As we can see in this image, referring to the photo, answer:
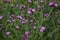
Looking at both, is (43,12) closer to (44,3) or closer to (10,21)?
(44,3)

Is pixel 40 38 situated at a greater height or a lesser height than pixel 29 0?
lesser

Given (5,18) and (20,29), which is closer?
(20,29)

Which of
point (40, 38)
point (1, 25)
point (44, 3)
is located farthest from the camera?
point (44, 3)

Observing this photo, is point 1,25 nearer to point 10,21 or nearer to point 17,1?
point 10,21

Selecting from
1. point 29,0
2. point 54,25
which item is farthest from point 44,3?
point 54,25

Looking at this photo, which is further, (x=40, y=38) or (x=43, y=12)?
(x=43, y=12)

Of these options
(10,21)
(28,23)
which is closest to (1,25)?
(10,21)

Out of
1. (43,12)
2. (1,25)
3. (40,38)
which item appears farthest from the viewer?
(43,12)

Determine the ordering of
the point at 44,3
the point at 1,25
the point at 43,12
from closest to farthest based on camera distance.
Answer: the point at 1,25, the point at 43,12, the point at 44,3

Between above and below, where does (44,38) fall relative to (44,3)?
below
